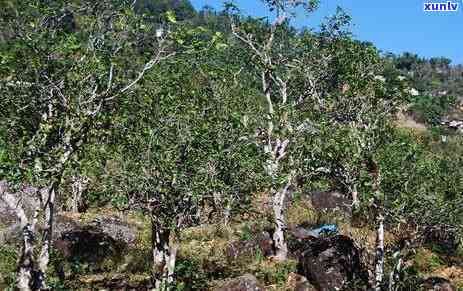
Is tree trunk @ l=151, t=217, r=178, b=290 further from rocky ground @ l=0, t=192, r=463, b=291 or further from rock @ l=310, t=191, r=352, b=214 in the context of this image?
rock @ l=310, t=191, r=352, b=214

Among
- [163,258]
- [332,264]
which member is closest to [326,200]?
[332,264]

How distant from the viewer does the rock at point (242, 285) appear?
22.2 meters

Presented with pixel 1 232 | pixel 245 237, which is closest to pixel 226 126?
pixel 245 237

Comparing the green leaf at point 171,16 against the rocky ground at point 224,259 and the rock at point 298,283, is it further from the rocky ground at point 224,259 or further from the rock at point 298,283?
the rock at point 298,283

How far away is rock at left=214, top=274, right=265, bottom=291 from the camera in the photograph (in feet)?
72.8

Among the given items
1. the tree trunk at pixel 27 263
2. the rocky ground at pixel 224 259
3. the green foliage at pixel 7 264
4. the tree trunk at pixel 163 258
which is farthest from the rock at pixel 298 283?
the tree trunk at pixel 27 263

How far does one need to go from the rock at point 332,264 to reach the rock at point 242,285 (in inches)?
147

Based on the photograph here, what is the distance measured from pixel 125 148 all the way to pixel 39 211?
3.92 meters

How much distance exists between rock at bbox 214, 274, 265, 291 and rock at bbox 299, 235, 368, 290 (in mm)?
3742

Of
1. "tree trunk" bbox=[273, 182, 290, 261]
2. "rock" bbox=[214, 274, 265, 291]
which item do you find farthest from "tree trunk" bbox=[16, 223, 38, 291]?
"tree trunk" bbox=[273, 182, 290, 261]

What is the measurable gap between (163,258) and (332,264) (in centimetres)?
954

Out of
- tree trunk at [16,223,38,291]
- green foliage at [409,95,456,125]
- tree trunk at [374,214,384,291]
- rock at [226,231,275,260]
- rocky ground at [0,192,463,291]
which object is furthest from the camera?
→ green foliage at [409,95,456,125]

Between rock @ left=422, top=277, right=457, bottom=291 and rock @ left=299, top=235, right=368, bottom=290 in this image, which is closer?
rock @ left=422, top=277, right=457, bottom=291

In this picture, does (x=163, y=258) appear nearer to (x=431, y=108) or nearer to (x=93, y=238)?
(x=93, y=238)
